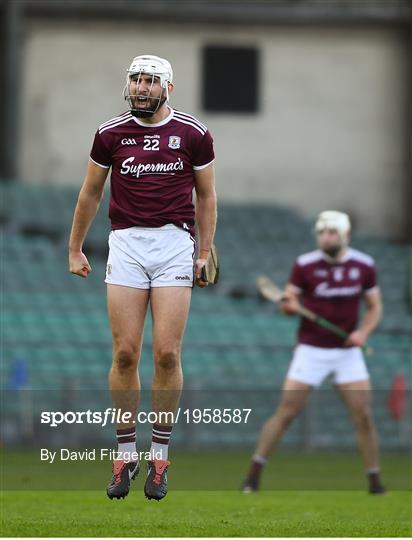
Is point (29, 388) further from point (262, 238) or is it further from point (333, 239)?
point (262, 238)

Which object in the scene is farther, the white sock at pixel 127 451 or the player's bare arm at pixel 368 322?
the player's bare arm at pixel 368 322

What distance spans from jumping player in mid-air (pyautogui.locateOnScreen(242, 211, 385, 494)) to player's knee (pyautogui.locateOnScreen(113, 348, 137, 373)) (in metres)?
4.08

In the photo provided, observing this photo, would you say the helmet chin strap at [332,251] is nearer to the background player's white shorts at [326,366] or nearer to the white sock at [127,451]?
the background player's white shorts at [326,366]

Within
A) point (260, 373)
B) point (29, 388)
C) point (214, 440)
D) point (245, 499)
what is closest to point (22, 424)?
point (29, 388)

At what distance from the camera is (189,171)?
7.67 m

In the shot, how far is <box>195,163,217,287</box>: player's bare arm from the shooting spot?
7.70m

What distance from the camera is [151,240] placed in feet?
25.1

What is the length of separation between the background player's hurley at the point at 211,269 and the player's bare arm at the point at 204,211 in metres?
0.02

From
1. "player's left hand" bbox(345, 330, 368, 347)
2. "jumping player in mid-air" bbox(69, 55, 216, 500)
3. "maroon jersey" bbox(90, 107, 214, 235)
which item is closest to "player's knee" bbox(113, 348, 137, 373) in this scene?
"jumping player in mid-air" bbox(69, 55, 216, 500)

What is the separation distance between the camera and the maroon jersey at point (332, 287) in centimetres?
1163

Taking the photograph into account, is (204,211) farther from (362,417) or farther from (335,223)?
(362,417)

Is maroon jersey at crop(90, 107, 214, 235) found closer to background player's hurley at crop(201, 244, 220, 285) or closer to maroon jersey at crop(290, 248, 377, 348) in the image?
background player's hurley at crop(201, 244, 220, 285)

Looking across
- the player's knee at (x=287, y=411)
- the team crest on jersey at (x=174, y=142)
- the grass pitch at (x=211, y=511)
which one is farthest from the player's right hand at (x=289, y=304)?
the team crest on jersey at (x=174, y=142)

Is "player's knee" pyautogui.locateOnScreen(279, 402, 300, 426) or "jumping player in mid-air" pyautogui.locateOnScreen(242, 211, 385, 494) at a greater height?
"jumping player in mid-air" pyautogui.locateOnScreen(242, 211, 385, 494)
